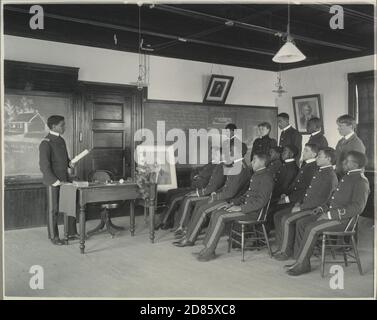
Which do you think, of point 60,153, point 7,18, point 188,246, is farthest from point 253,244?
point 7,18

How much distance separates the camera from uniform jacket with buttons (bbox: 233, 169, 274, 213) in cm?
445

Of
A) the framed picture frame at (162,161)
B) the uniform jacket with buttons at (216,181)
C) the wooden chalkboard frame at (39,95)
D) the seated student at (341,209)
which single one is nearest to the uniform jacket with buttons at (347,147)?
the seated student at (341,209)

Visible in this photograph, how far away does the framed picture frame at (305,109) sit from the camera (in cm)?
807

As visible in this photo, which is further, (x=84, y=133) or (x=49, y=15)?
(x=84, y=133)

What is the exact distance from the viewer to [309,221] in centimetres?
429

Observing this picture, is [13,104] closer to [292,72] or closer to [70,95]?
[70,95]

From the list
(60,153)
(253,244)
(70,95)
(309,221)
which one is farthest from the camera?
(70,95)

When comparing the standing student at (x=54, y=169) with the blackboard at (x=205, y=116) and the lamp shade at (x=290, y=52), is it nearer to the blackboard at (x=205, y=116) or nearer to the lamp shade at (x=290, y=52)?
the blackboard at (x=205, y=116)

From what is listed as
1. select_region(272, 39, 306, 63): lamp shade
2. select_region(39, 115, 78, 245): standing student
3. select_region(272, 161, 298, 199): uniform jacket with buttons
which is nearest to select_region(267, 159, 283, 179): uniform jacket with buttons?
select_region(272, 161, 298, 199): uniform jacket with buttons

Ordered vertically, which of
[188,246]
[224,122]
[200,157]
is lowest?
[188,246]

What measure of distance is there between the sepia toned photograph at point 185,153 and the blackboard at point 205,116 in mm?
28

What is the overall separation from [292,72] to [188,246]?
5045 mm

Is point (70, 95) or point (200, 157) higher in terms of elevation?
point (70, 95)

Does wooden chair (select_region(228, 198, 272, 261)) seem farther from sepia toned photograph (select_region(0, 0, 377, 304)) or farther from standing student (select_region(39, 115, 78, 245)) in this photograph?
standing student (select_region(39, 115, 78, 245))
